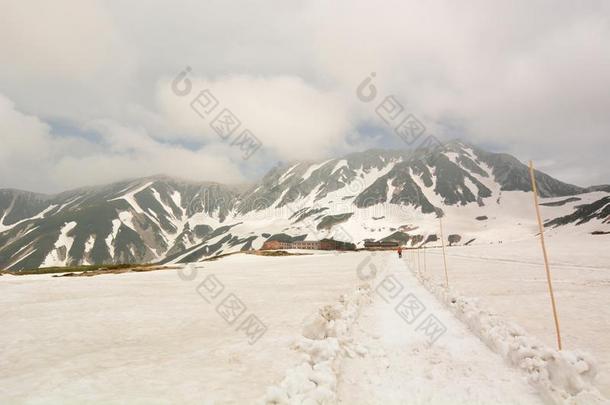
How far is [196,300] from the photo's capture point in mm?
22031

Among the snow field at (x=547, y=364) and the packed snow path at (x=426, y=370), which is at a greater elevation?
the packed snow path at (x=426, y=370)

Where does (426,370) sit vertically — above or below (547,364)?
above

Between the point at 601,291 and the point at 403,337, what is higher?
the point at 403,337

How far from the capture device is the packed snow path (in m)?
7.82

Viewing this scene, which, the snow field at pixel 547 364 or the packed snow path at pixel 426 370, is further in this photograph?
the packed snow path at pixel 426 370

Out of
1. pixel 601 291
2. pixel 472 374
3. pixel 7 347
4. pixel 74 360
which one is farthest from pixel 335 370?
pixel 601 291

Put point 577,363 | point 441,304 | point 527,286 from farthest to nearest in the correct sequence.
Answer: point 527,286 → point 441,304 → point 577,363

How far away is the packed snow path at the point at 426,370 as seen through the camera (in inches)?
308

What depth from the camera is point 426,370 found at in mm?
9367

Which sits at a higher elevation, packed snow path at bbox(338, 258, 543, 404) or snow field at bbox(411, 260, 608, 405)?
packed snow path at bbox(338, 258, 543, 404)

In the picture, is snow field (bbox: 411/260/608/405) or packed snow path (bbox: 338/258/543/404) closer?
snow field (bbox: 411/260/608/405)

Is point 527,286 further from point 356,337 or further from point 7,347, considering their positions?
point 7,347

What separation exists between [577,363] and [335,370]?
528cm

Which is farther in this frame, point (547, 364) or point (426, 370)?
point (426, 370)
